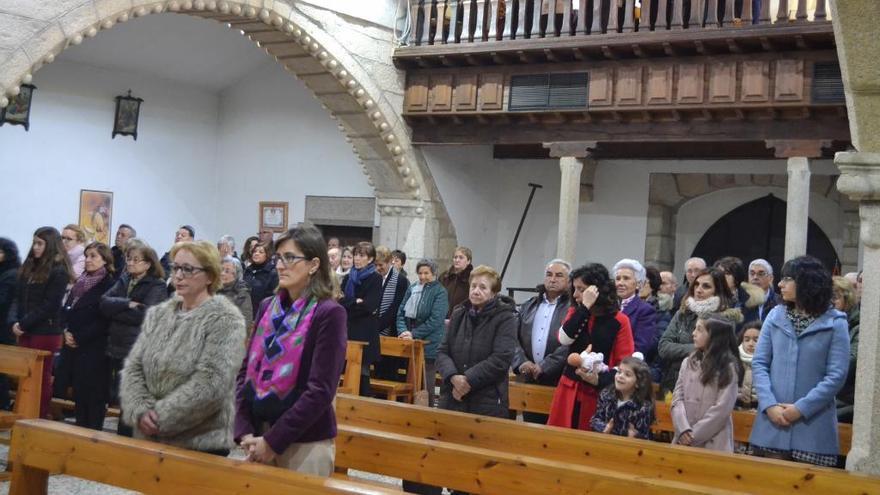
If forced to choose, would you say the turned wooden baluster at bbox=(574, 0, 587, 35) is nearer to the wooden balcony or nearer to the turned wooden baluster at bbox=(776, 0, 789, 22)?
the wooden balcony

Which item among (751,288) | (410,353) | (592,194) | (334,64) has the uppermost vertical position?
(334,64)

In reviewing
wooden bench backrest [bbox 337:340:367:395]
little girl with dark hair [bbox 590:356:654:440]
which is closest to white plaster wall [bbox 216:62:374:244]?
wooden bench backrest [bbox 337:340:367:395]

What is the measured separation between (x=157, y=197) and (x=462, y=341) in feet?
29.4

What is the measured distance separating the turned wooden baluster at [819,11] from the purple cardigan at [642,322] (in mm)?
4370

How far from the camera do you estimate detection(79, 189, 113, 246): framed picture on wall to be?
11828mm

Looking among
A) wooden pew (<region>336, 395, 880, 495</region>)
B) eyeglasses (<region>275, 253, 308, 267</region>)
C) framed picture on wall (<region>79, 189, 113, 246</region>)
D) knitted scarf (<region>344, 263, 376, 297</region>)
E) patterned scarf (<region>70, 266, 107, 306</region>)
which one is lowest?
wooden pew (<region>336, 395, 880, 495</region>)

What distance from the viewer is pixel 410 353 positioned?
7.63 m

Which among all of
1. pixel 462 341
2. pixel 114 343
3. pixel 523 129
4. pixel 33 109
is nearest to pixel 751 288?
pixel 462 341

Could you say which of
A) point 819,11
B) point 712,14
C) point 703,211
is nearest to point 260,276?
point 712,14

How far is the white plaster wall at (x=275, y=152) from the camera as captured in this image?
12.8m

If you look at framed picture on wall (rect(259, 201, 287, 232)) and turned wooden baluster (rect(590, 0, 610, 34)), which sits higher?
turned wooden baluster (rect(590, 0, 610, 34))

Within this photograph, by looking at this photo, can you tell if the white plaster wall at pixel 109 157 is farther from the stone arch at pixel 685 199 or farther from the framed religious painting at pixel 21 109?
the stone arch at pixel 685 199

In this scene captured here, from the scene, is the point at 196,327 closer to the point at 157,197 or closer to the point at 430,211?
the point at 430,211

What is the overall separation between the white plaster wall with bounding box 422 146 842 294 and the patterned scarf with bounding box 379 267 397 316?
133 inches
